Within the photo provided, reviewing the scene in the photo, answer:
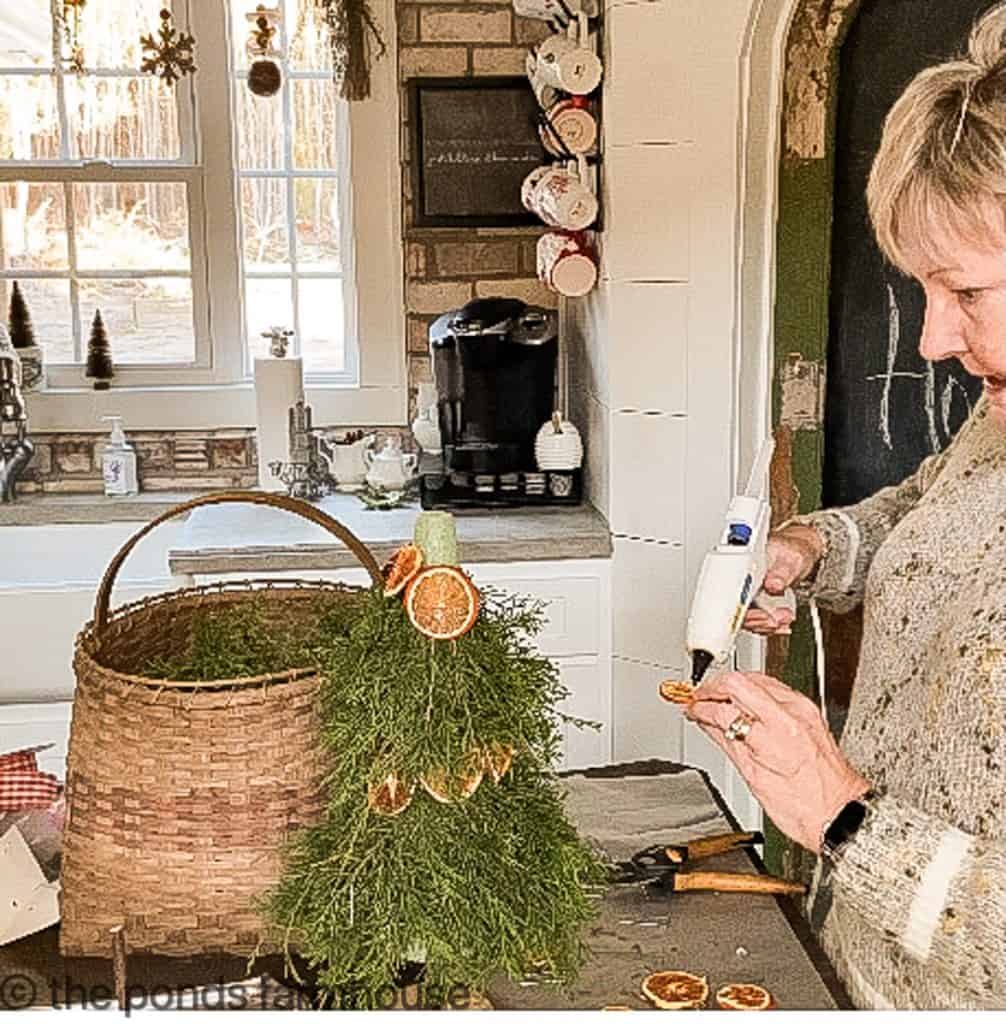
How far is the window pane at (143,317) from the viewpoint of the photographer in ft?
11.0

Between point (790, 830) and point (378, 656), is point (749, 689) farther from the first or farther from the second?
point (378, 656)

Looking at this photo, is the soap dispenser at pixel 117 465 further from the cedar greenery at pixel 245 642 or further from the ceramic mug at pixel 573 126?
the cedar greenery at pixel 245 642

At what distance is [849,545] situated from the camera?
1.57 m

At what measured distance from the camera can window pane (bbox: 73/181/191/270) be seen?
10.9 ft

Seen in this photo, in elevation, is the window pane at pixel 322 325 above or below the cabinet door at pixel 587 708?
above

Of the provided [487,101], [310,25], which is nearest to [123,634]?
[487,101]

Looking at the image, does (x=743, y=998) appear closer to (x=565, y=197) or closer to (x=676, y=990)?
(x=676, y=990)

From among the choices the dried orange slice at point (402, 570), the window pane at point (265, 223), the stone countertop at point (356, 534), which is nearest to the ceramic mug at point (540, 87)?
the window pane at point (265, 223)

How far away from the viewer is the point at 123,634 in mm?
1253

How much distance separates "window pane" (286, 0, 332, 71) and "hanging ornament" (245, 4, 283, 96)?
35 mm

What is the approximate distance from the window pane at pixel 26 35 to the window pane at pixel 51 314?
480mm

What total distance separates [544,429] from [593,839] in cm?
148

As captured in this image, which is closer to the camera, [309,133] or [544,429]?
[544,429]

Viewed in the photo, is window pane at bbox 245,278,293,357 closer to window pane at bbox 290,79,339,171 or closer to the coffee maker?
window pane at bbox 290,79,339,171
